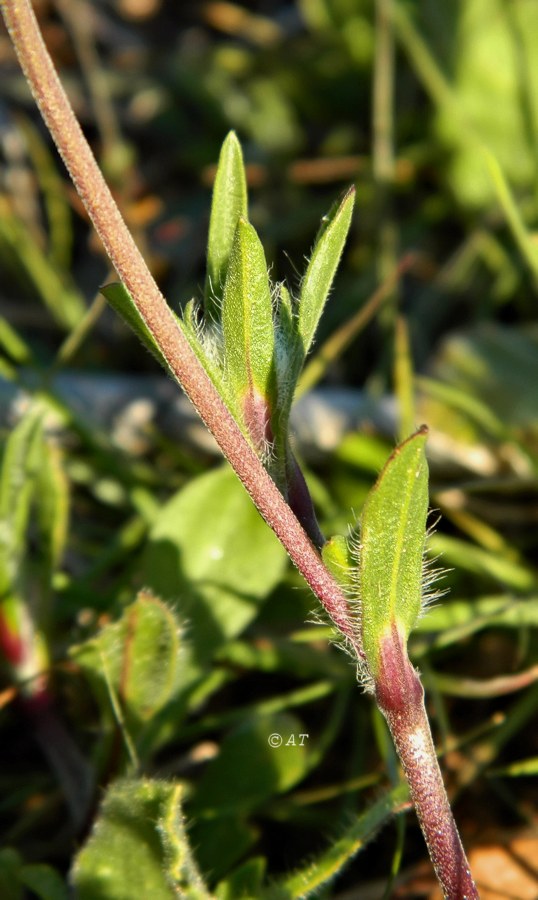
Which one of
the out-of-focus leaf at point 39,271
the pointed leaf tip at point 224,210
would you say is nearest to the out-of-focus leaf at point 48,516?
the pointed leaf tip at point 224,210

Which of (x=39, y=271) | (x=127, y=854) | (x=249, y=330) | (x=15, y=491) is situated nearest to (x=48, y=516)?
(x=15, y=491)

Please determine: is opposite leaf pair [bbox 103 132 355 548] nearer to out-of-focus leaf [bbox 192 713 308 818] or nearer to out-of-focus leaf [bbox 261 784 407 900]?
out-of-focus leaf [bbox 261 784 407 900]

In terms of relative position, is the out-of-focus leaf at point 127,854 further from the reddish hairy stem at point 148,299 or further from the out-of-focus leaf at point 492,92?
the out-of-focus leaf at point 492,92

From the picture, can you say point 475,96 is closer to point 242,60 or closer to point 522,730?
point 242,60

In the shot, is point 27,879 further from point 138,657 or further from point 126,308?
point 126,308

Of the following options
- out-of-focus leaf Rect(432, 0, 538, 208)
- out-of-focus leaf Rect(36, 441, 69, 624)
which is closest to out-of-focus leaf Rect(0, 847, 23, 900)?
out-of-focus leaf Rect(36, 441, 69, 624)
